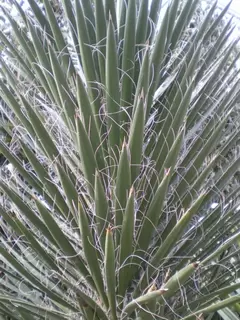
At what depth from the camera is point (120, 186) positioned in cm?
93

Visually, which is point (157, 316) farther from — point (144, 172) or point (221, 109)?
point (221, 109)

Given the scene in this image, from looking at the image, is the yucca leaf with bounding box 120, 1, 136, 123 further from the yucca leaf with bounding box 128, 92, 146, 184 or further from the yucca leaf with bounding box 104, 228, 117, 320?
the yucca leaf with bounding box 104, 228, 117, 320

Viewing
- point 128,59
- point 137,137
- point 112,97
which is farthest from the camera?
point 128,59

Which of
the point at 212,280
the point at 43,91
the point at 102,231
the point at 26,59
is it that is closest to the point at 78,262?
the point at 102,231

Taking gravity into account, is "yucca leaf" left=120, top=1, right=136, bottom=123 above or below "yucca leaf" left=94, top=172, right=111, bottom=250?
above

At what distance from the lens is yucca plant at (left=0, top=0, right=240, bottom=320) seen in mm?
916

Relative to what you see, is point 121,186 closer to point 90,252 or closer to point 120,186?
point 120,186

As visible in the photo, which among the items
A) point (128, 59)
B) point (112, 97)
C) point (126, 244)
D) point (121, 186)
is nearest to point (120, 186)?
point (121, 186)

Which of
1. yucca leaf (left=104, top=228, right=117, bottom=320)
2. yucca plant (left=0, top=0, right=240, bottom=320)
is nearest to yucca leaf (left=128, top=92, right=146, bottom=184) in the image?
yucca plant (left=0, top=0, right=240, bottom=320)

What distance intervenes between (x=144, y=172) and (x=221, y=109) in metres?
0.34

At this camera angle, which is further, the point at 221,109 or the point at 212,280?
the point at 221,109

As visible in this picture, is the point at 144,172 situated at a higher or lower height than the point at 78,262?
higher

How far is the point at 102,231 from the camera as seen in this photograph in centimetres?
96

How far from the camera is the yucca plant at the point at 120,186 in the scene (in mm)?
916
